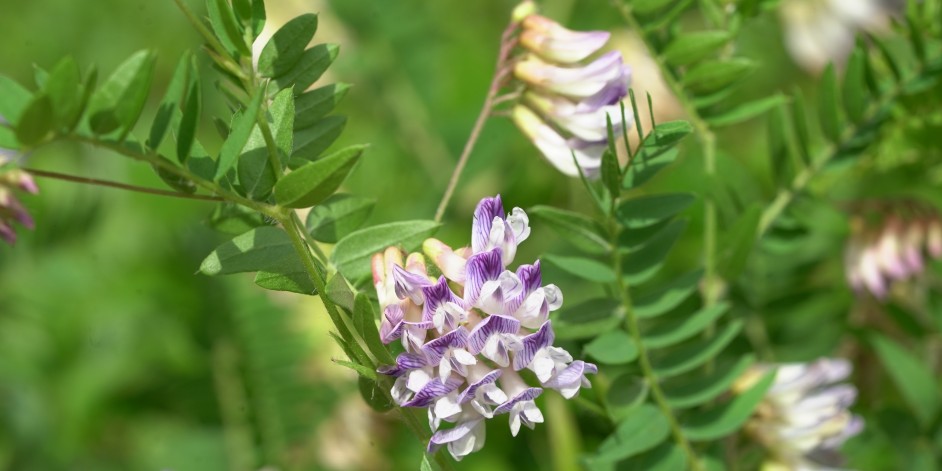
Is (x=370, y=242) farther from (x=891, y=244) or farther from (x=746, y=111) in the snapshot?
(x=891, y=244)

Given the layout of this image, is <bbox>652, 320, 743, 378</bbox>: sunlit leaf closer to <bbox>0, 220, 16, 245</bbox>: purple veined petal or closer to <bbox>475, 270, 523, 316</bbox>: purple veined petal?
<bbox>475, 270, 523, 316</bbox>: purple veined petal

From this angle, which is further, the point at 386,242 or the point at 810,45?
the point at 810,45

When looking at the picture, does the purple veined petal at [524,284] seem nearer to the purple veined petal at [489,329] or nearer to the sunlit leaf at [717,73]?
the purple veined petal at [489,329]

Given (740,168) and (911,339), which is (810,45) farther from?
(740,168)

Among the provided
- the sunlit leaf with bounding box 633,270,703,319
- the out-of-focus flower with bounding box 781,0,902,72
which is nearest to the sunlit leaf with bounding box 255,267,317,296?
the sunlit leaf with bounding box 633,270,703,319

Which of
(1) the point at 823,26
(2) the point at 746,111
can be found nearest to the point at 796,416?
(2) the point at 746,111

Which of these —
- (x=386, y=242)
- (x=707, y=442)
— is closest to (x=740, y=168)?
(x=707, y=442)

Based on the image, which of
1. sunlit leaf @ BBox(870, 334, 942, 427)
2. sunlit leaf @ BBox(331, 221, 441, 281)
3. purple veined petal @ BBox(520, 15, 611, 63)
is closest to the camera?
sunlit leaf @ BBox(331, 221, 441, 281)
